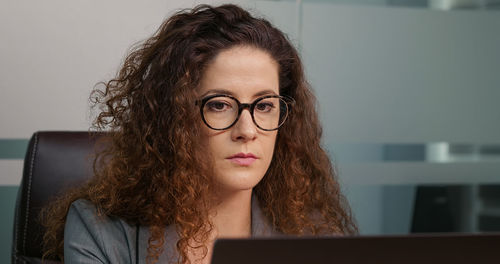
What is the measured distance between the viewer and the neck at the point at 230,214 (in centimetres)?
165

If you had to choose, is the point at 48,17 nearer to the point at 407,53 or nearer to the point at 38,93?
the point at 38,93

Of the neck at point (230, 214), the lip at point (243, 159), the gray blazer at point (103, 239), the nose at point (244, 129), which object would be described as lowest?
the gray blazer at point (103, 239)

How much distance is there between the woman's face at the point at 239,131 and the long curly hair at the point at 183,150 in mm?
31

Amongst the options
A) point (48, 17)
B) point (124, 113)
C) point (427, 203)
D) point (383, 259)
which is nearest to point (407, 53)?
point (427, 203)

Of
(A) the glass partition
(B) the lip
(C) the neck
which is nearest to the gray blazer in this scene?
(C) the neck

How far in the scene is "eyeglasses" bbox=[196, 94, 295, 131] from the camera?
153 cm

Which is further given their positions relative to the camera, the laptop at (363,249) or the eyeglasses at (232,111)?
the eyeglasses at (232,111)

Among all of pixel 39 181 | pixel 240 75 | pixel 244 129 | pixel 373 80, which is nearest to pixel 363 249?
pixel 244 129

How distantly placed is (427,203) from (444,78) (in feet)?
2.04

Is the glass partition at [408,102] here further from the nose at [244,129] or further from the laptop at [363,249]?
the laptop at [363,249]

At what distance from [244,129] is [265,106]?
0.37ft

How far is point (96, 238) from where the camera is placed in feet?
5.17

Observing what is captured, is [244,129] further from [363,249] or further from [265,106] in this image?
[363,249]

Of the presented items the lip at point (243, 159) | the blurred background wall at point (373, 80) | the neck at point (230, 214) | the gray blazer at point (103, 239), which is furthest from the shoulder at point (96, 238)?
the blurred background wall at point (373, 80)
